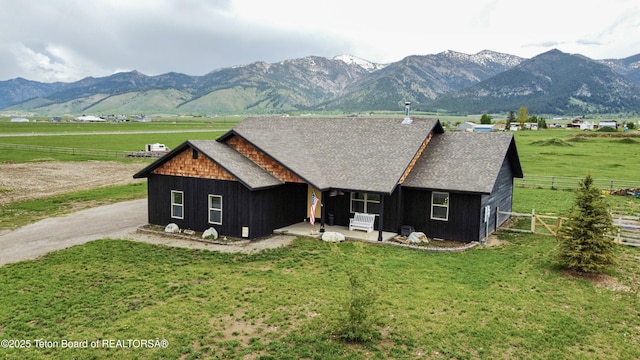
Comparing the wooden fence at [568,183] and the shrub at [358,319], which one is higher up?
the wooden fence at [568,183]

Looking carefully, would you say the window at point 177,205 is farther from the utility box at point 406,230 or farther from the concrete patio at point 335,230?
the utility box at point 406,230

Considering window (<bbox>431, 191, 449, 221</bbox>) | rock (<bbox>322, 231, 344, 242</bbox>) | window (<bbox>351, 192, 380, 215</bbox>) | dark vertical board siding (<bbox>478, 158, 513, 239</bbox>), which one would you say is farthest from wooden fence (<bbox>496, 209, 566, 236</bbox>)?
rock (<bbox>322, 231, 344, 242</bbox>)

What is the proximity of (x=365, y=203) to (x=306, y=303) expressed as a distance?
10.0 m

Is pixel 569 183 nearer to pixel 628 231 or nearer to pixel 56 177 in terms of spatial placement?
pixel 628 231

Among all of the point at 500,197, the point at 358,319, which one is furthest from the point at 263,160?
the point at 358,319

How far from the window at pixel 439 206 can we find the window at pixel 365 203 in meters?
2.65

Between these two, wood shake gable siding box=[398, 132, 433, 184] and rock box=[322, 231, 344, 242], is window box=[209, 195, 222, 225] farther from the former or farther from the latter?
wood shake gable siding box=[398, 132, 433, 184]

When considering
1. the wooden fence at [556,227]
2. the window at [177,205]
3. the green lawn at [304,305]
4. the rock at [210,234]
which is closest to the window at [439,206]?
the green lawn at [304,305]

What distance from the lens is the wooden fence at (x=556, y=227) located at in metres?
21.6

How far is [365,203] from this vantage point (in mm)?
23219

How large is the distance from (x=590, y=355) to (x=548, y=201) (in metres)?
24.1

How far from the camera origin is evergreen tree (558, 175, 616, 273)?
16.7 metres

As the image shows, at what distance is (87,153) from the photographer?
62.5 metres

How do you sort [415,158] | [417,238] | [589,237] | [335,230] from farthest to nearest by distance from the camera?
[415,158]
[335,230]
[417,238]
[589,237]
